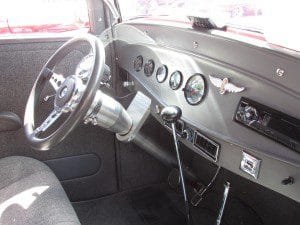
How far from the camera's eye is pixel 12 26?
71.1 inches

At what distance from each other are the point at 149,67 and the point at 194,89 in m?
0.33

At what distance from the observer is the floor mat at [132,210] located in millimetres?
1818

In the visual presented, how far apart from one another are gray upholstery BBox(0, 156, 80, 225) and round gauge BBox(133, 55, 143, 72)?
58 centimetres

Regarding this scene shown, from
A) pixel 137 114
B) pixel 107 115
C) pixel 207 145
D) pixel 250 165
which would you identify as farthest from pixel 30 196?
pixel 250 165

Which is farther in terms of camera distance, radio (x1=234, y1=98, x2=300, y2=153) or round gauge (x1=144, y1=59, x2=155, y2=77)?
round gauge (x1=144, y1=59, x2=155, y2=77)

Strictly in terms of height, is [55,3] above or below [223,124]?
above

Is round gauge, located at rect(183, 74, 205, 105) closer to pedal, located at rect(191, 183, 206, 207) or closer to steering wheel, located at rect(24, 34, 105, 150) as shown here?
steering wheel, located at rect(24, 34, 105, 150)

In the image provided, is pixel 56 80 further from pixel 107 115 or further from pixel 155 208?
pixel 155 208

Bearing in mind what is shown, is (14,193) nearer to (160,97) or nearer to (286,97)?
(160,97)

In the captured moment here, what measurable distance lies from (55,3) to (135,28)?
49 centimetres

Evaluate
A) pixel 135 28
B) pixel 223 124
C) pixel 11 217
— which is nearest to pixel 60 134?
pixel 11 217

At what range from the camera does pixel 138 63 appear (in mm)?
1614

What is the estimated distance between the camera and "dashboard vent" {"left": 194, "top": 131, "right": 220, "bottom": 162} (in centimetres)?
119

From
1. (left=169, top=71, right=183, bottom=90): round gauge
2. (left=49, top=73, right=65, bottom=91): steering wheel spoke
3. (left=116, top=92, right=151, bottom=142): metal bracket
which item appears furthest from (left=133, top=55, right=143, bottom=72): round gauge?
(left=49, top=73, right=65, bottom=91): steering wheel spoke
